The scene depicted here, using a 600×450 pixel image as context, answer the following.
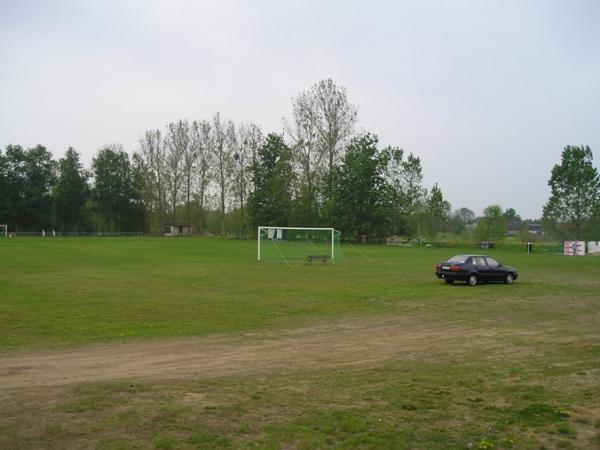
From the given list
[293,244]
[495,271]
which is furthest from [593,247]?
[495,271]

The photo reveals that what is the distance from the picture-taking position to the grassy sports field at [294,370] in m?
5.67

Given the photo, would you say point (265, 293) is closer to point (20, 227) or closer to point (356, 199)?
point (356, 199)

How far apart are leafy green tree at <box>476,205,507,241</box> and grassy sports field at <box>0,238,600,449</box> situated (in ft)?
226

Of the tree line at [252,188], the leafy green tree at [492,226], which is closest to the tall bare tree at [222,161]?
the tree line at [252,188]

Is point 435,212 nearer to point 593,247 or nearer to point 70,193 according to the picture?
point 593,247

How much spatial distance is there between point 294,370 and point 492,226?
8324 centimetres

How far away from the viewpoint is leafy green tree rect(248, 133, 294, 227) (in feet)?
281

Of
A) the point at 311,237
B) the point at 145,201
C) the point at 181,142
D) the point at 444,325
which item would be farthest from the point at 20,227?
the point at 444,325

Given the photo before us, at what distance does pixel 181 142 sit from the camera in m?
97.1

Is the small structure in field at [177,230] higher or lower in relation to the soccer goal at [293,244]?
higher

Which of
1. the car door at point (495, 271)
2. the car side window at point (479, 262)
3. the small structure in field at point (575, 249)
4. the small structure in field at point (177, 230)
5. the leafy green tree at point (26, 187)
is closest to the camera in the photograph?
the car side window at point (479, 262)

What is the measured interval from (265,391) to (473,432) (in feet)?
9.41

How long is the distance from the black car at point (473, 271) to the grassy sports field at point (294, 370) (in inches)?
211

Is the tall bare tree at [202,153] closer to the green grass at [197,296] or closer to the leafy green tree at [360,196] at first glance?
the leafy green tree at [360,196]
